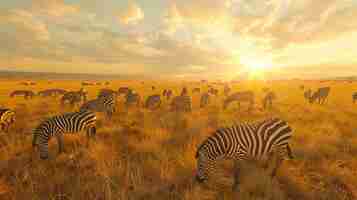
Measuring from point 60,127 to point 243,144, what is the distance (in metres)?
6.61

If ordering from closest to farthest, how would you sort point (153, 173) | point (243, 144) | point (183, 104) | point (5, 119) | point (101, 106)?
1. point (243, 144)
2. point (153, 173)
3. point (5, 119)
4. point (101, 106)
5. point (183, 104)

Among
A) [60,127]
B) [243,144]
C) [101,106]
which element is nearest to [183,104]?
[101,106]

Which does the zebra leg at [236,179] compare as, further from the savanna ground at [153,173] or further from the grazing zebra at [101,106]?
the grazing zebra at [101,106]

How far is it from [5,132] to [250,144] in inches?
469

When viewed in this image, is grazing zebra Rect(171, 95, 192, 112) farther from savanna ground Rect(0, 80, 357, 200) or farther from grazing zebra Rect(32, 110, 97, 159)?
grazing zebra Rect(32, 110, 97, 159)

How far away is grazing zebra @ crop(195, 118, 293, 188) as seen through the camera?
480cm

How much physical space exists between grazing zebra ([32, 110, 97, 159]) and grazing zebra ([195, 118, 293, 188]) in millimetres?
5231

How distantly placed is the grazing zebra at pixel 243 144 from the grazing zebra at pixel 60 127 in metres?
5.23

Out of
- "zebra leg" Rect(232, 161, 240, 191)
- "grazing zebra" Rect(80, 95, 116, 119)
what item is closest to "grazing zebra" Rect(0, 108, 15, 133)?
"grazing zebra" Rect(80, 95, 116, 119)

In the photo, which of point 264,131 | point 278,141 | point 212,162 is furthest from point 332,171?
point 212,162

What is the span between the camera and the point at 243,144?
493 centimetres

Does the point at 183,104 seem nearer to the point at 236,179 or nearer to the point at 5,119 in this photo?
the point at 5,119

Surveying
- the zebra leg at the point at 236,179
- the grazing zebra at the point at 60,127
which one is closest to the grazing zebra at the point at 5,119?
the grazing zebra at the point at 60,127

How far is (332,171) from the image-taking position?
582cm
